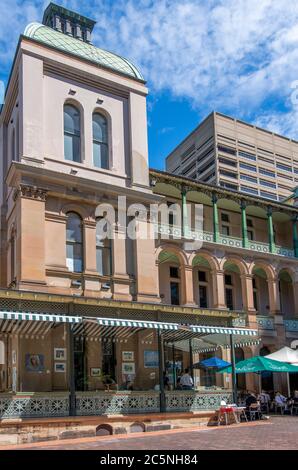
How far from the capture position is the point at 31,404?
1560 centimetres

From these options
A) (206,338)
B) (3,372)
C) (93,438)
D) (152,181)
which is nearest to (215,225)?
(152,181)

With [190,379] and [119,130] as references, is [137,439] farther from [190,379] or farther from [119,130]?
[119,130]

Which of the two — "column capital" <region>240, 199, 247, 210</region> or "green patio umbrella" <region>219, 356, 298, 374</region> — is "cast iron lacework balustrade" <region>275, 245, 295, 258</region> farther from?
"green patio umbrella" <region>219, 356, 298, 374</region>

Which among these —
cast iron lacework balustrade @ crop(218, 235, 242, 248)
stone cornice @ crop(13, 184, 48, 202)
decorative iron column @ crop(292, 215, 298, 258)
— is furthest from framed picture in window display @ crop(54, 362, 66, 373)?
decorative iron column @ crop(292, 215, 298, 258)

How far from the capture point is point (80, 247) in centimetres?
2155

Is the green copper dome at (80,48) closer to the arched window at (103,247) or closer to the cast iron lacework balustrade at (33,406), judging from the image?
the arched window at (103,247)

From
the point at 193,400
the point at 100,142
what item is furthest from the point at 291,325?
the point at 100,142

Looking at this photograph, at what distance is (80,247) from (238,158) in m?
68.1

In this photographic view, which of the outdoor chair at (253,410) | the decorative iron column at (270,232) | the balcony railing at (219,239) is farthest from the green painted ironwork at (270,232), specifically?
the outdoor chair at (253,410)

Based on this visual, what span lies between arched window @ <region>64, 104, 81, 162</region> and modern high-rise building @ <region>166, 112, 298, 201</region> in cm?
5864

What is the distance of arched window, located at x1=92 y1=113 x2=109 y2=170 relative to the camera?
23453 millimetres

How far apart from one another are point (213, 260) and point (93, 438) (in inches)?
609

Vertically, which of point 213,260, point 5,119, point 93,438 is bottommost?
point 93,438

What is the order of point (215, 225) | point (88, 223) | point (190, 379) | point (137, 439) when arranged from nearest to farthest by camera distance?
point (137, 439) → point (190, 379) → point (88, 223) → point (215, 225)
